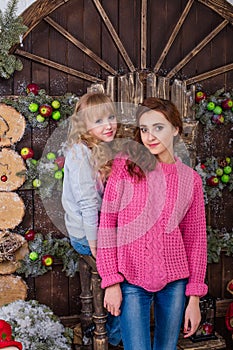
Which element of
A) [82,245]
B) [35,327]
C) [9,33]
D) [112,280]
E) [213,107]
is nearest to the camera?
[112,280]

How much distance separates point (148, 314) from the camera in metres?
1.75

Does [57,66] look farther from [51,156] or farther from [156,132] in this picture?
[156,132]

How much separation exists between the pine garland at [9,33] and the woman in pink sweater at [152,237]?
913mm

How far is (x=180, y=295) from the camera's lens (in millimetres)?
1768

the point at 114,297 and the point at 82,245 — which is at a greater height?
the point at 82,245

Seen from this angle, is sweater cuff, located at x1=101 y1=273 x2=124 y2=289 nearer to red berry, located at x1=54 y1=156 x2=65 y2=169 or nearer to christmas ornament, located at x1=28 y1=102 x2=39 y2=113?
red berry, located at x1=54 y1=156 x2=65 y2=169

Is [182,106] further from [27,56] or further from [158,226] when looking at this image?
[158,226]

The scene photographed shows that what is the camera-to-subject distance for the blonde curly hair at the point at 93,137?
6.38 feet

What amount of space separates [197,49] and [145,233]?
1.41 meters

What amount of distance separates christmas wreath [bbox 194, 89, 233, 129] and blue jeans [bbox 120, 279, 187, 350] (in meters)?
1.24

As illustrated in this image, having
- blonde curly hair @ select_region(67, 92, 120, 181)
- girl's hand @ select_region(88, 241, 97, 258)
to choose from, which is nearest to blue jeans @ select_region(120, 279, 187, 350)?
girl's hand @ select_region(88, 241, 97, 258)

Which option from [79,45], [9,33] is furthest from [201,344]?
[9,33]

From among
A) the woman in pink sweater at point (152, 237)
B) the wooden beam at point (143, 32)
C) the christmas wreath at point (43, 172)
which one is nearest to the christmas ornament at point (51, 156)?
the christmas wreath at point (43, 172)

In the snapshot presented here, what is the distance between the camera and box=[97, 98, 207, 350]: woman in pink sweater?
1.73 m
